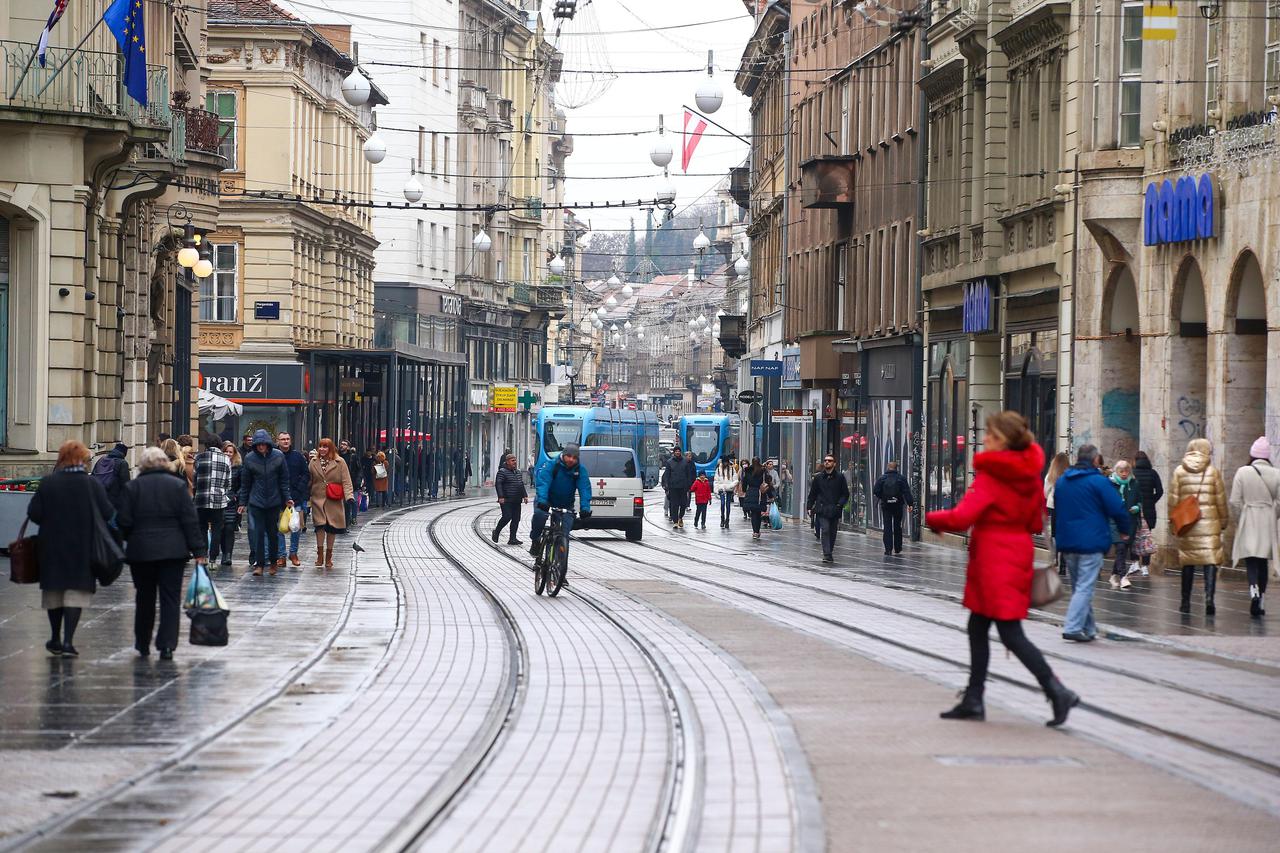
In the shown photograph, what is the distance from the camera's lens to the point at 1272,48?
1057 inches

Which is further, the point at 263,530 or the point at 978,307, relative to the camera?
the point at 978,307

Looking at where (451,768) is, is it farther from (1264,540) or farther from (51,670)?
(1264,540)

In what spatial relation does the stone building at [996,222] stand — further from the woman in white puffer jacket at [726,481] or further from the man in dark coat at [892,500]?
the woman in white puffer jacket at [726,481]

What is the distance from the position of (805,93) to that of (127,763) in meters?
51.3

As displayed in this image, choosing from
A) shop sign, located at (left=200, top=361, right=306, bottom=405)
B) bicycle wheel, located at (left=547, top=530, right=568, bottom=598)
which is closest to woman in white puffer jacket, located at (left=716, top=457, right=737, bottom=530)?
shop sign, located at (left=200, top=361, right=306, bottom=405)

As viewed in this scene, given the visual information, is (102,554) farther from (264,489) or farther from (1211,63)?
(1211,63)

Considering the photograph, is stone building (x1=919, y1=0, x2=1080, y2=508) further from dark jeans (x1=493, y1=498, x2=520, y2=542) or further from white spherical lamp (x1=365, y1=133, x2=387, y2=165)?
white spherical lamp (x1=365, y1=133, x2=387, y2=165)

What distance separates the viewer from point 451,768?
1053 centimetres

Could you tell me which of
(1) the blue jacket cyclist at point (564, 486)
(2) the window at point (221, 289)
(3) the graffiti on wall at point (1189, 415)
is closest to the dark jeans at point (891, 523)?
(3) the graffiti on wall at point (1189, 415)

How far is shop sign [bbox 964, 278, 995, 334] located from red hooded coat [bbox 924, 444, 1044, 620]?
82.9ft

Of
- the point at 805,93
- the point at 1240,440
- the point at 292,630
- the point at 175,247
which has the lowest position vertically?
the point at 292,630

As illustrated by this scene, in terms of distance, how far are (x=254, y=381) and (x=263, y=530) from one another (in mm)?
35320

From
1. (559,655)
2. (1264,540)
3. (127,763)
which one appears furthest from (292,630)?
(1264,540)

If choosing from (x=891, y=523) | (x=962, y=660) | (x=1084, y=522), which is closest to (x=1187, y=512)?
(x=1084, y=522)
